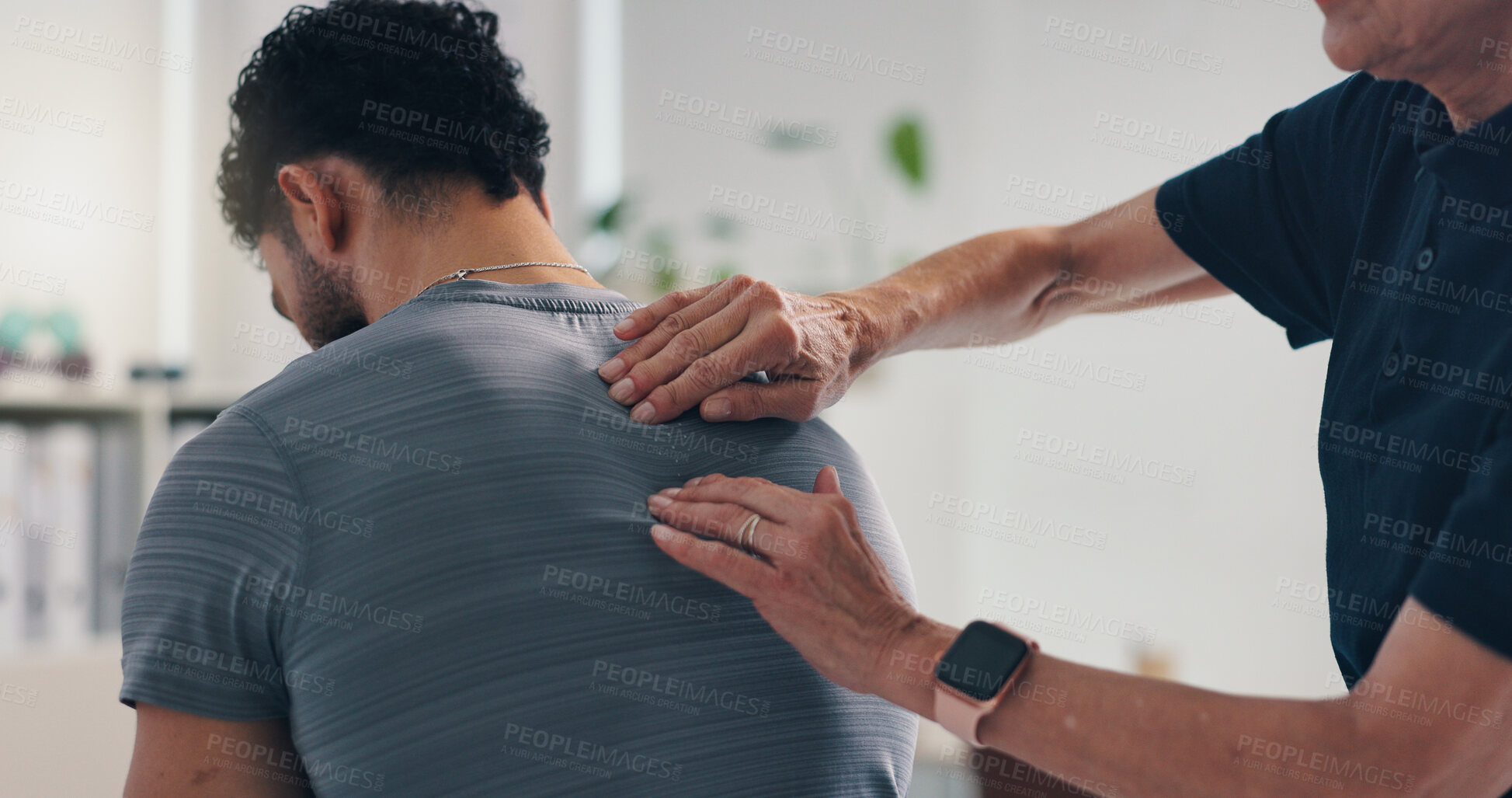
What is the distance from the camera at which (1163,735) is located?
2.51 ft

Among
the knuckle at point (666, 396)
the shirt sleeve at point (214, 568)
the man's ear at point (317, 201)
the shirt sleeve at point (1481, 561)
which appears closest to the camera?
the shirt sleeve at point (1481, 561)

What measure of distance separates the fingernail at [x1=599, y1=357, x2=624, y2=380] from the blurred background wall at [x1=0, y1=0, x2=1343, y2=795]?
1.77 metres

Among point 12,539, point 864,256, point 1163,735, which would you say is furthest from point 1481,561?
point 864,256

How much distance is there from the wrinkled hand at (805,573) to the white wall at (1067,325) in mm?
2190

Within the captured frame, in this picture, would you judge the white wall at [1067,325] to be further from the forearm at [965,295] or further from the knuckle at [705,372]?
the knuckle at [705,372]

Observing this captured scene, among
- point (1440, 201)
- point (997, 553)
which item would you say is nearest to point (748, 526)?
point (1440, 201)

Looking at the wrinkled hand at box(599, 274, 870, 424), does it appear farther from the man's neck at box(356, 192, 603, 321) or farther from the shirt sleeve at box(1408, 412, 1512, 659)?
the shirt sleeve at box(1408, 412, 1512, 659)

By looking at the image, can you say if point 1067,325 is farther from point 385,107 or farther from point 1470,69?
Result: point 385,107

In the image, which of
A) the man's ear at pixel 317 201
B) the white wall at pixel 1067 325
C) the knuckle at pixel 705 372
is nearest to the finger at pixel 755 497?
the knuckle at pixel 705 372

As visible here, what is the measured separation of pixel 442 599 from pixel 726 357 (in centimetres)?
35

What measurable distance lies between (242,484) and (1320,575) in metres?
2.65

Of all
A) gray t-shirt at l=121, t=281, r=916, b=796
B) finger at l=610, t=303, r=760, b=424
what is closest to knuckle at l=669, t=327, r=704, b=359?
finger at l=610, t=303, r=760, b=424

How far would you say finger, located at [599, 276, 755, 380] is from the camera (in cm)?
97

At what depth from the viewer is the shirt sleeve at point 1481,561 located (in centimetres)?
68
